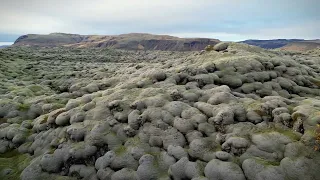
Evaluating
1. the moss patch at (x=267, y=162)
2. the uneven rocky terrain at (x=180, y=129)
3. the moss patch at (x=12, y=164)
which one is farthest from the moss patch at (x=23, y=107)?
the moss patch at (x=267, y=162)

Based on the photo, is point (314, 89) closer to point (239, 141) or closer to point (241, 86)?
point (241, 86)

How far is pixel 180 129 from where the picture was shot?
1669 cm

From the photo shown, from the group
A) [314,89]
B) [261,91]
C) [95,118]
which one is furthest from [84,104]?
[314,89]

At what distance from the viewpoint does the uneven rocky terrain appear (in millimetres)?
13961

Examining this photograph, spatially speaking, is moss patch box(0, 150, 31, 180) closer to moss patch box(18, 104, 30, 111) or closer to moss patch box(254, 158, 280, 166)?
moss patch box(18, 104, 30, 111)

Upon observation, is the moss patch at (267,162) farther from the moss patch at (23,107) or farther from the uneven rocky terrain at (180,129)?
the moss patch at (23,107)

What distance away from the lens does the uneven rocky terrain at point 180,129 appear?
13961mm

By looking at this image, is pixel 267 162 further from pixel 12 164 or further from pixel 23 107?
pixel 23 107

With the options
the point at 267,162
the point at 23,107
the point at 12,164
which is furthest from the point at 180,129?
the point at 23,107

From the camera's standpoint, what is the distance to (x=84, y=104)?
21.8m

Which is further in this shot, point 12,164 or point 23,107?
point 23,107

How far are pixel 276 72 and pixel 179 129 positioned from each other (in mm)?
12488

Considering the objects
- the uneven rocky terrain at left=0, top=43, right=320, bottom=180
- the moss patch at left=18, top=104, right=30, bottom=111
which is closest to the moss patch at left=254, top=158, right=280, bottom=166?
the uneven rocky terrain at left=0, top=43, right=320, bottom=180

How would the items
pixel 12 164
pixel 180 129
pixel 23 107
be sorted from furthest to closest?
pixel 23 107, pixel 12 164, pixel 180 129
